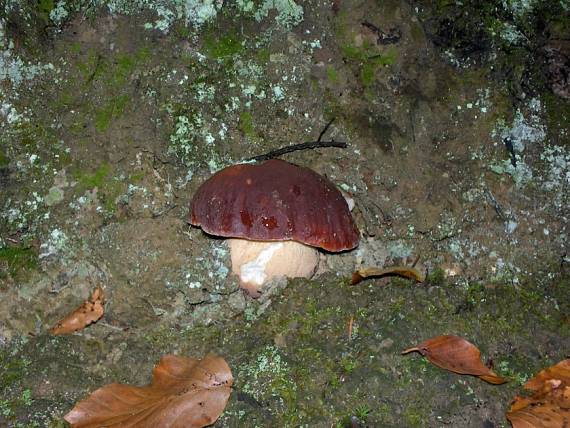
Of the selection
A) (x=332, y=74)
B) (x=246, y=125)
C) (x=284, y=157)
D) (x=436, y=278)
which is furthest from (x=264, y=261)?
(x=332, y=74)

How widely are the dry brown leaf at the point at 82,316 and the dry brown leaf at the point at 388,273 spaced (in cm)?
113

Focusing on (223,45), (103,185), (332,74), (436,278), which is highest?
(223,45)

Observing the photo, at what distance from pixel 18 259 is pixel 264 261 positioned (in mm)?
1119

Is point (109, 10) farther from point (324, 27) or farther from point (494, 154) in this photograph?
point (494, 154)

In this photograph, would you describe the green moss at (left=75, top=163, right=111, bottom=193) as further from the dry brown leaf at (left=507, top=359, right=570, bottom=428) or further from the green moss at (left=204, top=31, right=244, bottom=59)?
the dry brown leaf at (left=507, top=359, right=570, bottom=428)

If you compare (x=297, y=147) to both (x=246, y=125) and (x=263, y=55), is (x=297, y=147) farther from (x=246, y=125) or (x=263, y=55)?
(x=263, y=55)

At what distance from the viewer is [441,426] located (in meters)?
1.98

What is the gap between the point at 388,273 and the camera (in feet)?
8.09

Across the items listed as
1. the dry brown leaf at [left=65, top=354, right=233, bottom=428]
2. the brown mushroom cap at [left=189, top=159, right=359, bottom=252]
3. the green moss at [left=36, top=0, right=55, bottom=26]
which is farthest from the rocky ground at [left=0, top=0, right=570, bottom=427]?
the brown mushroom cap at [left=189, top=159, right=359, bottom=252]

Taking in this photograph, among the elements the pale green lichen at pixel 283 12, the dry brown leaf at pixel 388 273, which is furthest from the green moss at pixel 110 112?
the dry brown leaf at pixel 388 273

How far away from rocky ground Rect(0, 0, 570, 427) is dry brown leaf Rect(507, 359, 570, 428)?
0.06 m

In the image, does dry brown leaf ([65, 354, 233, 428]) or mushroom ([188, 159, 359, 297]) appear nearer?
dry brown leaf ([65, 354, 233, 428])

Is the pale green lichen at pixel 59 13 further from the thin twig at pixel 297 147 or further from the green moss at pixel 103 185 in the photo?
the thin twig at pixel 297 147

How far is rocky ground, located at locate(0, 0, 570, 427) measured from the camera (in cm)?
237
